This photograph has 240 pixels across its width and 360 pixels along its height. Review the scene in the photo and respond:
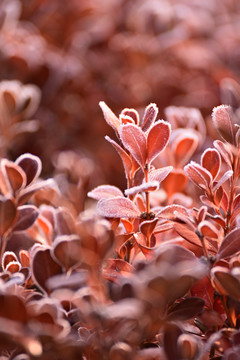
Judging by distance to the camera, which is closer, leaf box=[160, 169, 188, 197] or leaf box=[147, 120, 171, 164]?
leaf box=[147, 120, 171, 164]

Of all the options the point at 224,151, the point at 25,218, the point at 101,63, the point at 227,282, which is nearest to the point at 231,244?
the point at 227,282

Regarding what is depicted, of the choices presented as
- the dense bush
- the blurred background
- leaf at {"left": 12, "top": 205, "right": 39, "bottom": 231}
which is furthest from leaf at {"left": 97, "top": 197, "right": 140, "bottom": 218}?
the blurred background

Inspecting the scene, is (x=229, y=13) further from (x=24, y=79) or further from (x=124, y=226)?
(x=124, y=226)

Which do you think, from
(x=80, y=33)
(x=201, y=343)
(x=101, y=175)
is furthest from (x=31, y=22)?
(x=201, y=343)

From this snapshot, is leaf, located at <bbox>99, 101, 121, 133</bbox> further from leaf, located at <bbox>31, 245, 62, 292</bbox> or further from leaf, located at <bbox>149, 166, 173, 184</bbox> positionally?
leaf, located at <bbox>31, 245, 62, 292</bbox>

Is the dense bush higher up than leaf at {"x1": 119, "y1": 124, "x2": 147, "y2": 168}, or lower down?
lower down

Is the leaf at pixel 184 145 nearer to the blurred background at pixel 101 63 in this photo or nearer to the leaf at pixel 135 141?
the leaf at pixel 135 141
